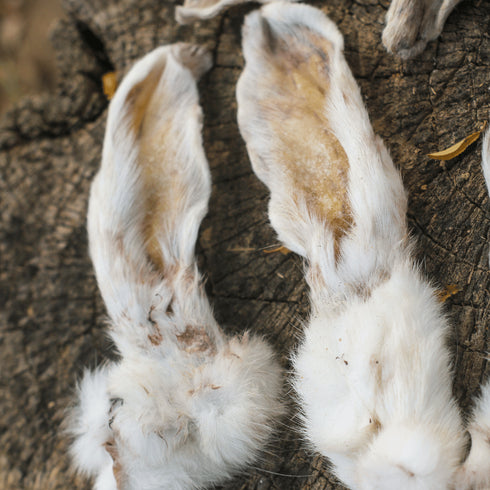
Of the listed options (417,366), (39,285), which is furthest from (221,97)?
(417,366)

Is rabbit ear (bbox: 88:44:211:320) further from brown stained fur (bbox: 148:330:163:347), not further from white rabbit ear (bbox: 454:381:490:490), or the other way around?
white rabbit ear (bbox: 454:381:490:490)

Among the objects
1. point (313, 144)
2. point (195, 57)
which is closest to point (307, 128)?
point (313, 144)

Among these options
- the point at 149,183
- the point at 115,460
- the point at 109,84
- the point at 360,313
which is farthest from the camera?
the point at 109,84

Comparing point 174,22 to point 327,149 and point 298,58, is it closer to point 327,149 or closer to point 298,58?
point 298,58

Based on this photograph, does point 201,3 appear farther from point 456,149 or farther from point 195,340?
point 195,340

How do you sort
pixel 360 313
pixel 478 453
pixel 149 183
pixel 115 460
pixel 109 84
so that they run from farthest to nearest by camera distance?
pixel 109 84
pixel 149 183
pixel 115 460
pixel 360 313
pixel 478 453
